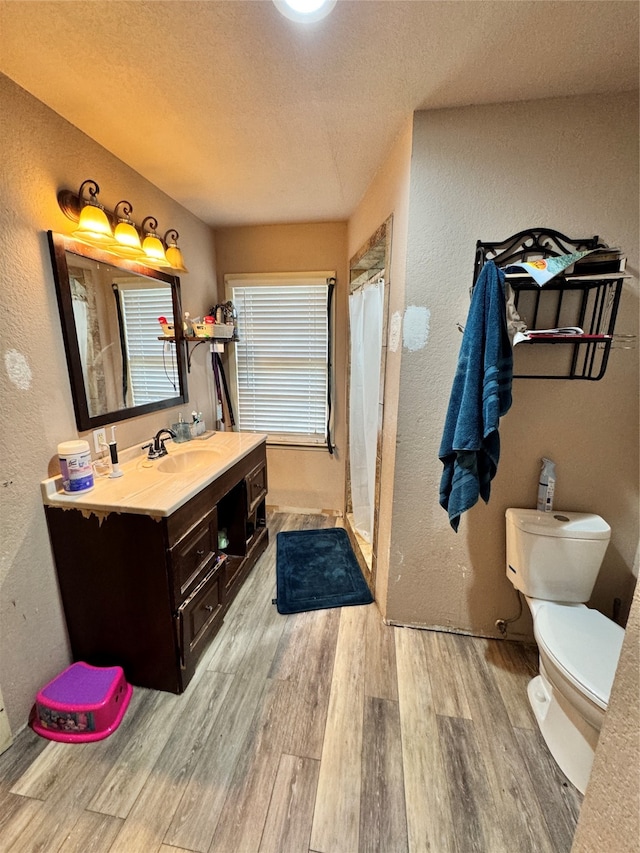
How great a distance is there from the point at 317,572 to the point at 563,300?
1947 mm

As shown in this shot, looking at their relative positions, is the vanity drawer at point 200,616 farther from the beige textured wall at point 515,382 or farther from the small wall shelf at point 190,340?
the small wall shelf at point 190,340

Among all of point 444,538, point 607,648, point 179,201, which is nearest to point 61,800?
point 444,538

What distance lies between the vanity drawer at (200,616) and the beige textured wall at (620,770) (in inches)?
51.5

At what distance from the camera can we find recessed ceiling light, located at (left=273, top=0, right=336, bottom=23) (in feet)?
2.86

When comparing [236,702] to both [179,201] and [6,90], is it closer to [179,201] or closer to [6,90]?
[6,90]

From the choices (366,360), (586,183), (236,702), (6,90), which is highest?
(6,90)

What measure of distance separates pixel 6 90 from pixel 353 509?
102 inches

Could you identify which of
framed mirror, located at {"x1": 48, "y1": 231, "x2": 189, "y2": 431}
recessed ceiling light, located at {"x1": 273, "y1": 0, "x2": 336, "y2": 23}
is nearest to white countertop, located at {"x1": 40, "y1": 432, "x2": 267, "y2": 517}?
framed mirror, located at {"x1": 48, "y1": 231, "x2": 189, "y2": 431}

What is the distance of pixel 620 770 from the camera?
0.58 meters

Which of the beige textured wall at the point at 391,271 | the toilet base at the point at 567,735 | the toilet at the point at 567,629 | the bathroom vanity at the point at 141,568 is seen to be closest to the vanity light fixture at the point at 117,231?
the bathroom vanity at the point at 141,568

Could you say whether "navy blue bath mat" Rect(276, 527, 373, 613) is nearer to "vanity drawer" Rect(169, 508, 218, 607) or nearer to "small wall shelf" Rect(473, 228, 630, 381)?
"vanity drawer" Rect(169, 508, 218, 607)

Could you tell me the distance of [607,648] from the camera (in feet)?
3.79

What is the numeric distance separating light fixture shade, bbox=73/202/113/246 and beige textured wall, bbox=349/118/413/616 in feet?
4.13

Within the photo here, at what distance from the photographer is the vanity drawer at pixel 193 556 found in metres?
1.34
